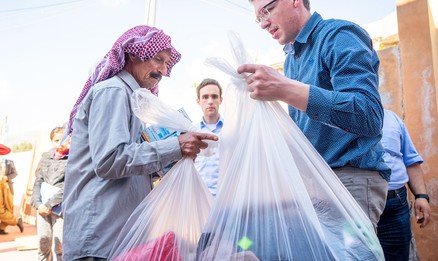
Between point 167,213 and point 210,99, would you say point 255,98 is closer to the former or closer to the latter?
point 167,213

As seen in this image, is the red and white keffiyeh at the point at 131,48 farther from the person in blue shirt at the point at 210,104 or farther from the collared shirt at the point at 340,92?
the person in blue shirt at the point at 210,104

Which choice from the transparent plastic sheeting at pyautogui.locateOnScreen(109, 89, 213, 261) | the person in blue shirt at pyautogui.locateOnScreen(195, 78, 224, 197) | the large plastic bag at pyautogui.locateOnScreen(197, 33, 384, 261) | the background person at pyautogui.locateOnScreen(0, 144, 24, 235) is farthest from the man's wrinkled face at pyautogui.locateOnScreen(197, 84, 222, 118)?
the background person at pyautogui.locateOnScreen(0, 144, 24, 235)

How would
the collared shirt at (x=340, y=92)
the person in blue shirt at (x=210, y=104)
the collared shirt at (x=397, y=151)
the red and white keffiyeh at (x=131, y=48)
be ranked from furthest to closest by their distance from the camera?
the person in blue shirt at (x=210, y=104) → the collared shirt at (x=397, y=151) → the red and white keffiyeh at (x=131, y=48) → the collared shirt at (x=340, y=92)

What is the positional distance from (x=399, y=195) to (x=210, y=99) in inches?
75.5

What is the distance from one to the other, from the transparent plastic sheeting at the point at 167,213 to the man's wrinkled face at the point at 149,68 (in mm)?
262

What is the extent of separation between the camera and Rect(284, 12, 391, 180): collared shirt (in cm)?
122

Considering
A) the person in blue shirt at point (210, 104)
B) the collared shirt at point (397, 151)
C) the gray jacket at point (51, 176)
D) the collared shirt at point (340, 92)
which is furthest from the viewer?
the gray jacket at point (51, 176)

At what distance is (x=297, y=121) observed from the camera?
1583 millimetres

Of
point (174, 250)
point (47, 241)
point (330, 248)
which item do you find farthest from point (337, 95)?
point (47, 241)

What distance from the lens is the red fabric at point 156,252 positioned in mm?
1275

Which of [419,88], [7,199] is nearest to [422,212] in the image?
[419,88]

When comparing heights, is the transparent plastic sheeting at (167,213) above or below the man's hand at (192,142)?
below

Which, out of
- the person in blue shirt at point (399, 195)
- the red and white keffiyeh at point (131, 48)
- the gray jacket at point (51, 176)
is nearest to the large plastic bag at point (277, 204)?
the red and white keffiyeh at point (131, 48)

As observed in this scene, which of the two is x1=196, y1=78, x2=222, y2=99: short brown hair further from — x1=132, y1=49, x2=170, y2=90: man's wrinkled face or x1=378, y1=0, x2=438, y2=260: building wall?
x1=132, y1=49, x2=170, y2=90: man's wrinkled face
